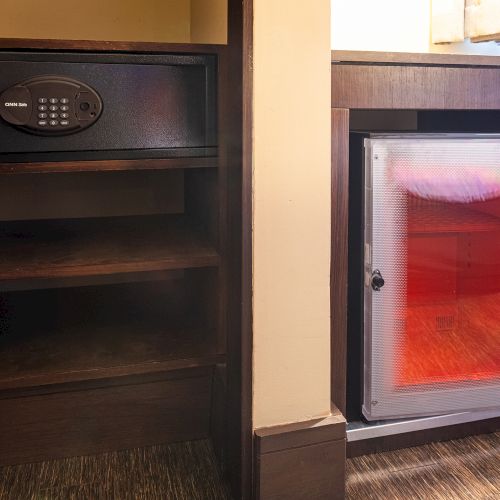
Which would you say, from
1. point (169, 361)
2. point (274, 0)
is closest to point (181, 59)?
point (274, 0)

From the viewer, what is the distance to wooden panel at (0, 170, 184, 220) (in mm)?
1423

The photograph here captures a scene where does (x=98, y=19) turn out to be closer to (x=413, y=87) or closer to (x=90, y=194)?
(x=90, y=194)

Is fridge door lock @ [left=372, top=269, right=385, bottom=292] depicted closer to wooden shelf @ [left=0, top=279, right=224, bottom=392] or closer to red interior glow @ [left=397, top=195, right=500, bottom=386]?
red interior glow @ [left=397, top=195, right=500, bottom=386]

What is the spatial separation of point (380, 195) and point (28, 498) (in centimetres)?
82

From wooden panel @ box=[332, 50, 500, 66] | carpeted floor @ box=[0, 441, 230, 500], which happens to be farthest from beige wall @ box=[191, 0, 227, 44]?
carpeted floor @ box=[0, 441, 230, 500]

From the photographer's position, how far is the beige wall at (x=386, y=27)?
4.92ft

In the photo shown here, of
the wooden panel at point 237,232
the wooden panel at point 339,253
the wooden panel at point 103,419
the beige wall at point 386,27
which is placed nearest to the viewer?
the wooden panel at point 237,232

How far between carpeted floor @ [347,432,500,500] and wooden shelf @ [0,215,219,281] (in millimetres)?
495


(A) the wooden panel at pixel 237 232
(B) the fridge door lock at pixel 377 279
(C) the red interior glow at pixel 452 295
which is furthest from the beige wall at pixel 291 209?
(C) the red interior glow at pixel 452 295

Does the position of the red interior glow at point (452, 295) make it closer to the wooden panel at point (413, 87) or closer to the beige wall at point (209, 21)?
the wooden panel at point (413, 87)

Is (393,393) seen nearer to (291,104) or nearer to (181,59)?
(291,104)

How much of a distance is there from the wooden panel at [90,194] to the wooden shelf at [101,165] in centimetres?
40

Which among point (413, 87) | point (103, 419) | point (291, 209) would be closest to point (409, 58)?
point (413, 87)

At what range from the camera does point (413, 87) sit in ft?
3.60
